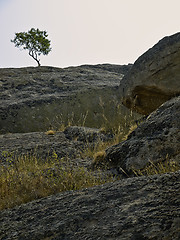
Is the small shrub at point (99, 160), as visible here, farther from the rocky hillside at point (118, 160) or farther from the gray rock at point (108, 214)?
the gray rock at point (108, 214)

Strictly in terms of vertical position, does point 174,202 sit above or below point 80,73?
below

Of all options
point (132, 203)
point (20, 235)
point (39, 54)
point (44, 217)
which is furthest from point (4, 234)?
point (39, 54)

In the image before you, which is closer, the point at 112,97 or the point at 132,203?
the point at 132,203

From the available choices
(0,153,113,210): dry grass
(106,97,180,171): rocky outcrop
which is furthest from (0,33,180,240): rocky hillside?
(0,153,113,210): dry grass

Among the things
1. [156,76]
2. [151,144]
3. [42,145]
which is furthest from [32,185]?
[156,76]

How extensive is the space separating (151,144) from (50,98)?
7281mm

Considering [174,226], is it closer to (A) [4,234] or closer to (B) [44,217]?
(B) [44,217]

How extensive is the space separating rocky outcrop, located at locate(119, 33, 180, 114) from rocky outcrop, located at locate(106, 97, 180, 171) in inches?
76.1

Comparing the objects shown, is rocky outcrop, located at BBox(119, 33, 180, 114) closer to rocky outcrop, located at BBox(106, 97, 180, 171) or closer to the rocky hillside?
the rocky hillside

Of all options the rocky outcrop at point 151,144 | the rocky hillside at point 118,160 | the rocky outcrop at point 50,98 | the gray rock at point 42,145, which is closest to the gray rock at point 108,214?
the rocky hillside at point 118,160

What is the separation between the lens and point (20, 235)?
1.74 m

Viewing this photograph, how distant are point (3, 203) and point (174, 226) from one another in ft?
6.22

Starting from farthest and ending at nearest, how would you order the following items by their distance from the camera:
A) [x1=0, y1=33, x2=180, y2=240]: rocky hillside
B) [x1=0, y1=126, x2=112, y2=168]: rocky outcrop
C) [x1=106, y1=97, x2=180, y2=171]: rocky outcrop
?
1. [x1=0, y1=126, x2=112, y2=168]: rocky outcrop
2. [x1=106, y1=97, x2=180, y2=171]: rocky outcrop
3. [x1=0, y1=33, x2=180, y2=240]: rocky hillside

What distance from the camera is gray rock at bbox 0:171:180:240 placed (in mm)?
1406
